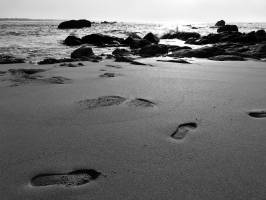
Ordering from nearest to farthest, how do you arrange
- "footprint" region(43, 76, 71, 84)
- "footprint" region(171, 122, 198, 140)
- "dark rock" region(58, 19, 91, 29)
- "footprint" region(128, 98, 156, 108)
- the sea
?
"footprint" region(171, 122, 198, 140), "footprint" region(128, 98, 156, 108), "footprint" region(43, 76, 71, 84), the sea, "dark rock" region(58, 19, 91, 29)

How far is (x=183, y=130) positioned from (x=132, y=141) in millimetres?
404

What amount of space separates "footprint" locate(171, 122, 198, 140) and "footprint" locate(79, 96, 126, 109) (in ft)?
2.48

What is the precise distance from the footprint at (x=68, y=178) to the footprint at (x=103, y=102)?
1.12m

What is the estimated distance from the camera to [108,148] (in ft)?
6.40

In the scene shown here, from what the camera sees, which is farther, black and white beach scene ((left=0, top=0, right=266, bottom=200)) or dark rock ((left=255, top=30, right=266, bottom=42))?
dark rock ((left=255, top=30, right=266, bottom=42))

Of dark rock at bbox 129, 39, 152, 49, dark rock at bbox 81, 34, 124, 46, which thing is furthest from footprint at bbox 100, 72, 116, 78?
dark rock at bbox 81, 34, 124, 46

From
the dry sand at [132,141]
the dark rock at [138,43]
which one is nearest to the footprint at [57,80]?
the dry sand at [132,141]

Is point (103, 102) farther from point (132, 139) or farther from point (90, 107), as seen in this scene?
point (132, 139)

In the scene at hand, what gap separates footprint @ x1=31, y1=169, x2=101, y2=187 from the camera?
1.58 metres

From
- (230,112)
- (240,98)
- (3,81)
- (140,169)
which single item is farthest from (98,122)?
(3,81)

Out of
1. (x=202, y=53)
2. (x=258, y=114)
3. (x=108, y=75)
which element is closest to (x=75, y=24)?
(x=202, y=53)

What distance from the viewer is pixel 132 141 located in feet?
6.72

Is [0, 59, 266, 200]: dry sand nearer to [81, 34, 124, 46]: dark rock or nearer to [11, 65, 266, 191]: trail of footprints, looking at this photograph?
[11, 65, 266, 191]: trail of footprints

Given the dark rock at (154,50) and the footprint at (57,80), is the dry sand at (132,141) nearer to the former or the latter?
the footprint at (57,80)
